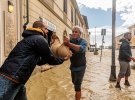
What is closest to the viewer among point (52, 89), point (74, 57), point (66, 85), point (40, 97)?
point (74, 57)

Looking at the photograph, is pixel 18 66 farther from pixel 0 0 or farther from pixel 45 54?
pixel 0 0

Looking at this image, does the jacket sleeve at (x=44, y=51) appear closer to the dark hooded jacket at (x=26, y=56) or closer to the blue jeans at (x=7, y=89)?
the dark hooded jacket at (x=26, y=56)

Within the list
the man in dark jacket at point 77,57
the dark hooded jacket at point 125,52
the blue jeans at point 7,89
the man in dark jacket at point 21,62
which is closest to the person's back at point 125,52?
the dark hooded jacket at point 125,52

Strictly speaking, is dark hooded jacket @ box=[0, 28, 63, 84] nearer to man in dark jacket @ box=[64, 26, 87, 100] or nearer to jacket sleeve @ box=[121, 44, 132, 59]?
man in dark jacket @ box=[64, 26, 87, 100]

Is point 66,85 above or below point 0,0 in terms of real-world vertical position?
below

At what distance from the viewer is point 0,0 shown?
8.92 meters

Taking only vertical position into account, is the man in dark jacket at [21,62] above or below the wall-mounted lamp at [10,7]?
below

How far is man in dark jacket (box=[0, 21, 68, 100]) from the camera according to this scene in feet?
12.8

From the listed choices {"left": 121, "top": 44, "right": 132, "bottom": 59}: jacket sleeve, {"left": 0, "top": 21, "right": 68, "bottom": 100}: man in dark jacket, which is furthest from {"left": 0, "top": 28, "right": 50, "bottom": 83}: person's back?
{"left": 121, "top": 44, "right": 132, "bottom": 59}: jacket sleeve

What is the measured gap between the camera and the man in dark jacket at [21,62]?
391 centimetres

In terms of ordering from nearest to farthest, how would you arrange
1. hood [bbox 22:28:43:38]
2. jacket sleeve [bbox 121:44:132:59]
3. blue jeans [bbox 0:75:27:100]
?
1. blue jeans [bbox 0:75:27:100]
2. hood [bbox 22:28:43:38]
3. jacket sleeve [bbox 121:44:132:59]

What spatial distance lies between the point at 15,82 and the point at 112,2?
9.04 m

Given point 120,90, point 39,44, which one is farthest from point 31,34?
point 120,90

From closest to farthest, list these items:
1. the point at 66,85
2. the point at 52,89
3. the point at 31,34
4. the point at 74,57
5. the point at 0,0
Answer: the point at 31,34, the point at 74,57, the point at 0,0, the point at 52,89, the point at 66,85
